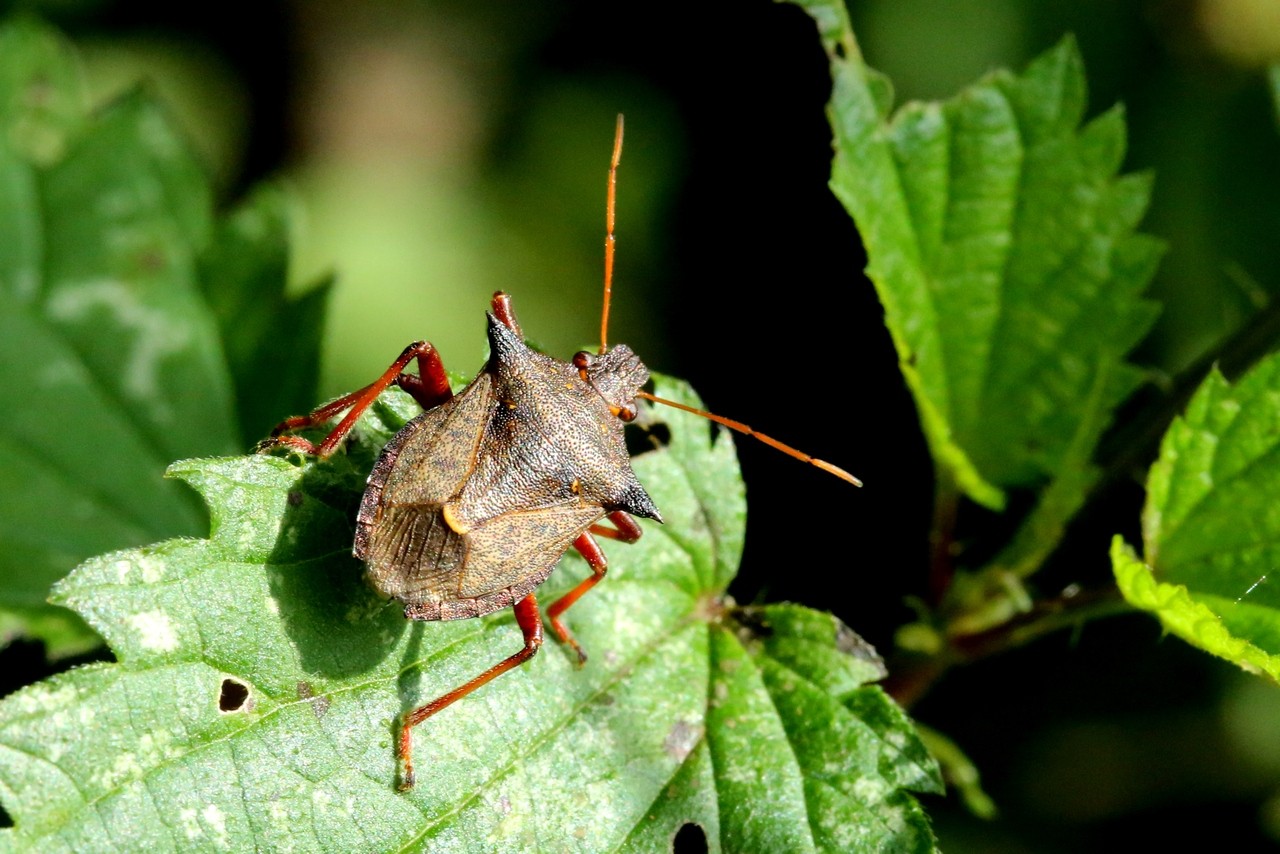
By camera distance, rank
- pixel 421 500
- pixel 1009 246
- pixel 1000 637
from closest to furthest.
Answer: pixel 421 500, pixel 1000 637, pixel 1009 246

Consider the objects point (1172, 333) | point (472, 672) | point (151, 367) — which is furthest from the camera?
point (1172, 333)

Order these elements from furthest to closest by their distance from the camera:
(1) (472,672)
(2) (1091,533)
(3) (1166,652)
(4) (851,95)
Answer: (3) (1166,652) < (2) (1091,533) < (4) (851,95) < (1) (472,672)

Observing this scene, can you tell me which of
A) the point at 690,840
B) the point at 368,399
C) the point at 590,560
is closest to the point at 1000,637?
the point at 690,840

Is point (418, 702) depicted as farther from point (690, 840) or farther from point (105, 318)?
point (105, 318)

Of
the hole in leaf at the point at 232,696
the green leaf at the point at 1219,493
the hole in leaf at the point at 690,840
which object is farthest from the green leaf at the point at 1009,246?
the hole in leaf at the point at 232,696

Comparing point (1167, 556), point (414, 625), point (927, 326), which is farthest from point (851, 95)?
point (414, 625)

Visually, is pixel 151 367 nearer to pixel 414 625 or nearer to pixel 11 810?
pixel 414 625

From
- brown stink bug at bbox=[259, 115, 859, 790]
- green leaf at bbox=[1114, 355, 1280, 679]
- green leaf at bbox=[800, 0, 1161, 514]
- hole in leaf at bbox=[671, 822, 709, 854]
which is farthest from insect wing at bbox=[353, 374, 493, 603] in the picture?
green leaf at bbox=[1114, 355, 1280, 679]
